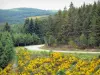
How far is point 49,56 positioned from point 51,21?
99.8ft

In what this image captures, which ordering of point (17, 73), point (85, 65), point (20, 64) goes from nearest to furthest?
point (85, 65) → point (17, 73) → point (20, 64)

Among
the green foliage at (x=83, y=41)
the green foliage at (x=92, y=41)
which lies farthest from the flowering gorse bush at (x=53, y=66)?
the green foliage at (x=92, y=41)

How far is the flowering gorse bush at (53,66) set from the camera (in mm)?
36562

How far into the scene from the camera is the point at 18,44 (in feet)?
268

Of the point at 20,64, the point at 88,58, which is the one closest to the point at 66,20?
the point at 20,64

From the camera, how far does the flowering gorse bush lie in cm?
3656

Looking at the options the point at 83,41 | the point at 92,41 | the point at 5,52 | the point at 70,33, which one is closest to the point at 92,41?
the point at 92,41

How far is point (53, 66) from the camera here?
4162 centimetres

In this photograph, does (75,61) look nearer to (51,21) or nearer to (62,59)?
(62,59)

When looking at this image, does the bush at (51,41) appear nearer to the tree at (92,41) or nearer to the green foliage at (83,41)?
the green foliage at (83,41)

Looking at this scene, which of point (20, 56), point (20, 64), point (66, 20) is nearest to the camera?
point (20, 64)

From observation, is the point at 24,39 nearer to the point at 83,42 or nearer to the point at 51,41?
the point at 51,41

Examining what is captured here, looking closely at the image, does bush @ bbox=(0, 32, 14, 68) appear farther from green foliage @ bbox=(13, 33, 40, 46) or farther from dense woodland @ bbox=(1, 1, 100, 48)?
green foliage @ bbox=(13, 33, 40, 46)

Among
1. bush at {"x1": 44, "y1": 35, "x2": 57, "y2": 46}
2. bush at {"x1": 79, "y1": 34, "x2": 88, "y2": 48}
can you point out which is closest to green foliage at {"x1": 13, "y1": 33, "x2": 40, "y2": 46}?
bush at {"x1": 44, "y1": 35, "x2": 57, "y2": 46}
